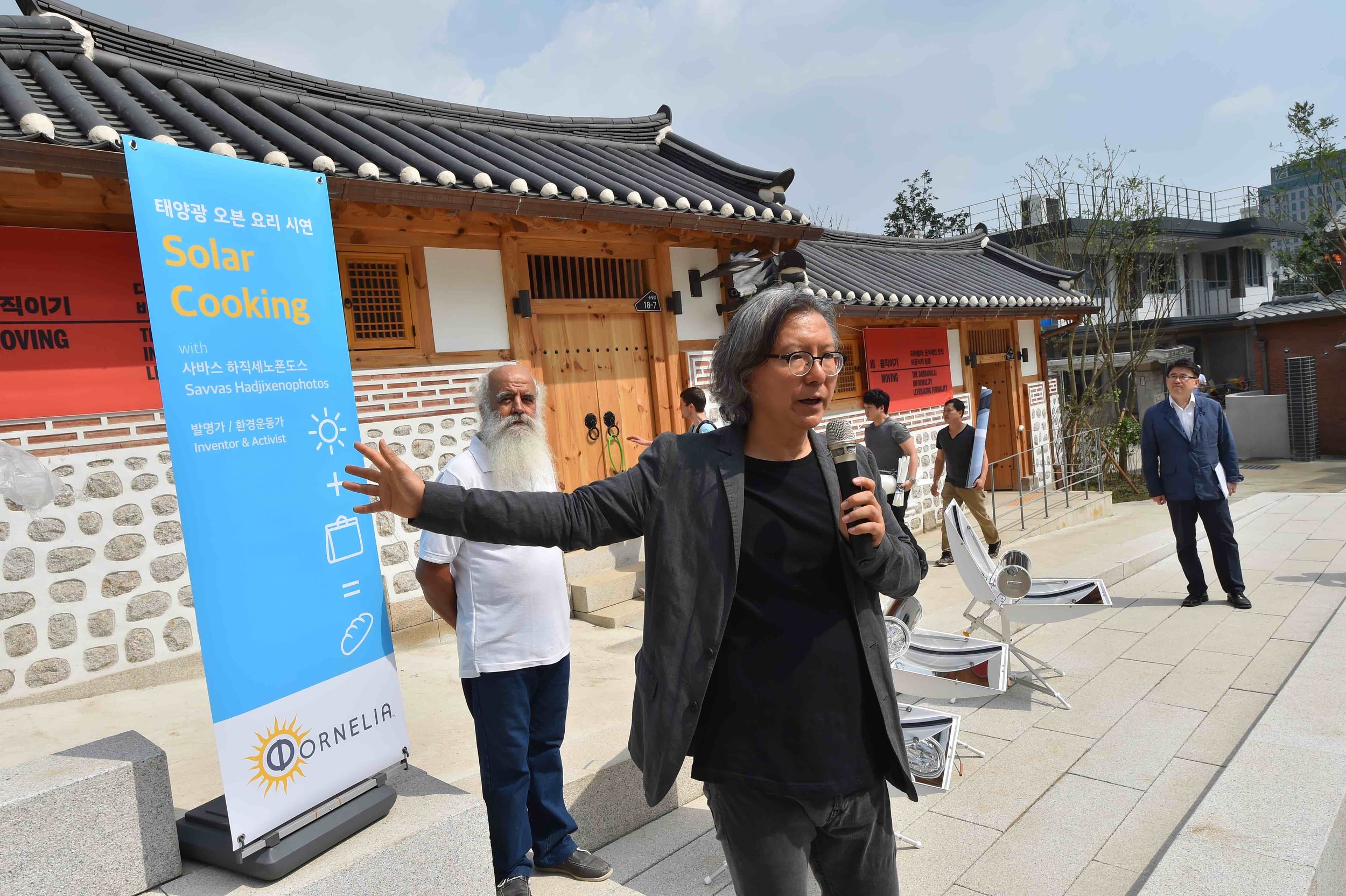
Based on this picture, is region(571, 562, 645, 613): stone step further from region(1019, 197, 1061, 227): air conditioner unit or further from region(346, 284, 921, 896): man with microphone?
region(1019, 197, 1061, 227): air conditioner unit

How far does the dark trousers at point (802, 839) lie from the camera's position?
5.74 ft

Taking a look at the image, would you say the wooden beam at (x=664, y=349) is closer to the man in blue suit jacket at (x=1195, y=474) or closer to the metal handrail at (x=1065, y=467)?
the man in blue suit jacket at (x=1195, y=474)

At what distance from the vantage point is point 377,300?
5.57 meters

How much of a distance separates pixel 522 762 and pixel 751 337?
163cm

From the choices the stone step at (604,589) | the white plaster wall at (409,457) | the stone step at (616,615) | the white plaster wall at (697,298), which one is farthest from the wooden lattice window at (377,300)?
the white plaster wall at (697,298)

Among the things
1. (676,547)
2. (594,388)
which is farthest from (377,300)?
(676,547)

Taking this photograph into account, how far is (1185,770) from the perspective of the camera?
146 inches

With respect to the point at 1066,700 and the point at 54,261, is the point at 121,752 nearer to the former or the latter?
the point at 54,261

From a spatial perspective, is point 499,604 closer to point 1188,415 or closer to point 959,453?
point 1188,415

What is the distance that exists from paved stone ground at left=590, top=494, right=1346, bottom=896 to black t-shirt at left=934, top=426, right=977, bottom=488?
2019 millimetres

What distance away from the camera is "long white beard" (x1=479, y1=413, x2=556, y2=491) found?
2807mm

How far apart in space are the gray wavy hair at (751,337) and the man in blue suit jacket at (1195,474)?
5.49 metres

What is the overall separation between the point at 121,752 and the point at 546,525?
133 cm

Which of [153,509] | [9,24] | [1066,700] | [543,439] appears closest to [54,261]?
[153,509]
